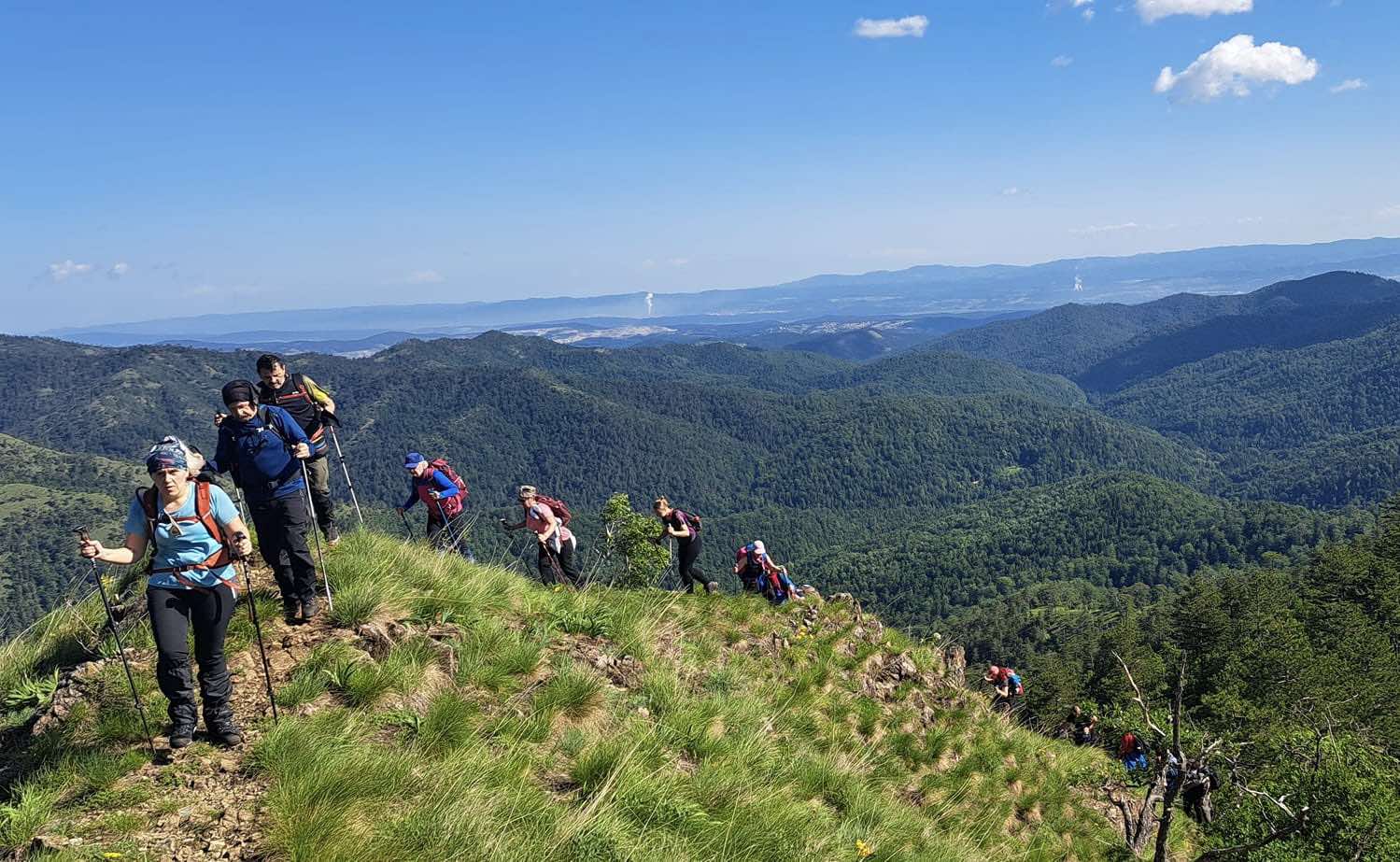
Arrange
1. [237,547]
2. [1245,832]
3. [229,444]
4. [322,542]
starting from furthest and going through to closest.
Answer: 1. [1245,832]
2. [322,542]
3. [229,444]
4. [237,547]

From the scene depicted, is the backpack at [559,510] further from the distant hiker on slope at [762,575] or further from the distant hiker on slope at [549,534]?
the distant hiker on slope at [762,575]

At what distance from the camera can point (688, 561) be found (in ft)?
37.7

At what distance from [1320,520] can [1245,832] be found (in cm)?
17067

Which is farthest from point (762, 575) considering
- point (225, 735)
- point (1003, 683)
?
point (225, 735)

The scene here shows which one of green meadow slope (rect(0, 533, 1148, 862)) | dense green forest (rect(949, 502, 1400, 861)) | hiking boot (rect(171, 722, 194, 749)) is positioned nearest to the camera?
green meadow slope (rect(0, 533, 1148, 862))

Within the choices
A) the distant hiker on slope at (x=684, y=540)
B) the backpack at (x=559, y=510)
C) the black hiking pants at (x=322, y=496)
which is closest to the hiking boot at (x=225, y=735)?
the black hiking pants at (x=322, y=496)

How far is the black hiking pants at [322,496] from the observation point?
792 cm

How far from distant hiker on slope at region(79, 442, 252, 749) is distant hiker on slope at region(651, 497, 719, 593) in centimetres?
730

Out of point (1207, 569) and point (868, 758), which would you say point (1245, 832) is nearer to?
point (868, 758)

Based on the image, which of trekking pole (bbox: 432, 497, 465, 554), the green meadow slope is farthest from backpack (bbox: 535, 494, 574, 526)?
the green meadow slope

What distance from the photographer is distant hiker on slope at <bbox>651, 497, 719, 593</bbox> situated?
1145 centimetres

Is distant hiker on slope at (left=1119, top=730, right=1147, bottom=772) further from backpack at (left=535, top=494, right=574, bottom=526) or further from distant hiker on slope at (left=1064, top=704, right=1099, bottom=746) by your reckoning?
backpack at (left=535, top=494, right=574, bottom=526)

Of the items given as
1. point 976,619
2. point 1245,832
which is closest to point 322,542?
point 1245,832

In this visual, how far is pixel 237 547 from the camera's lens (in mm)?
4449
